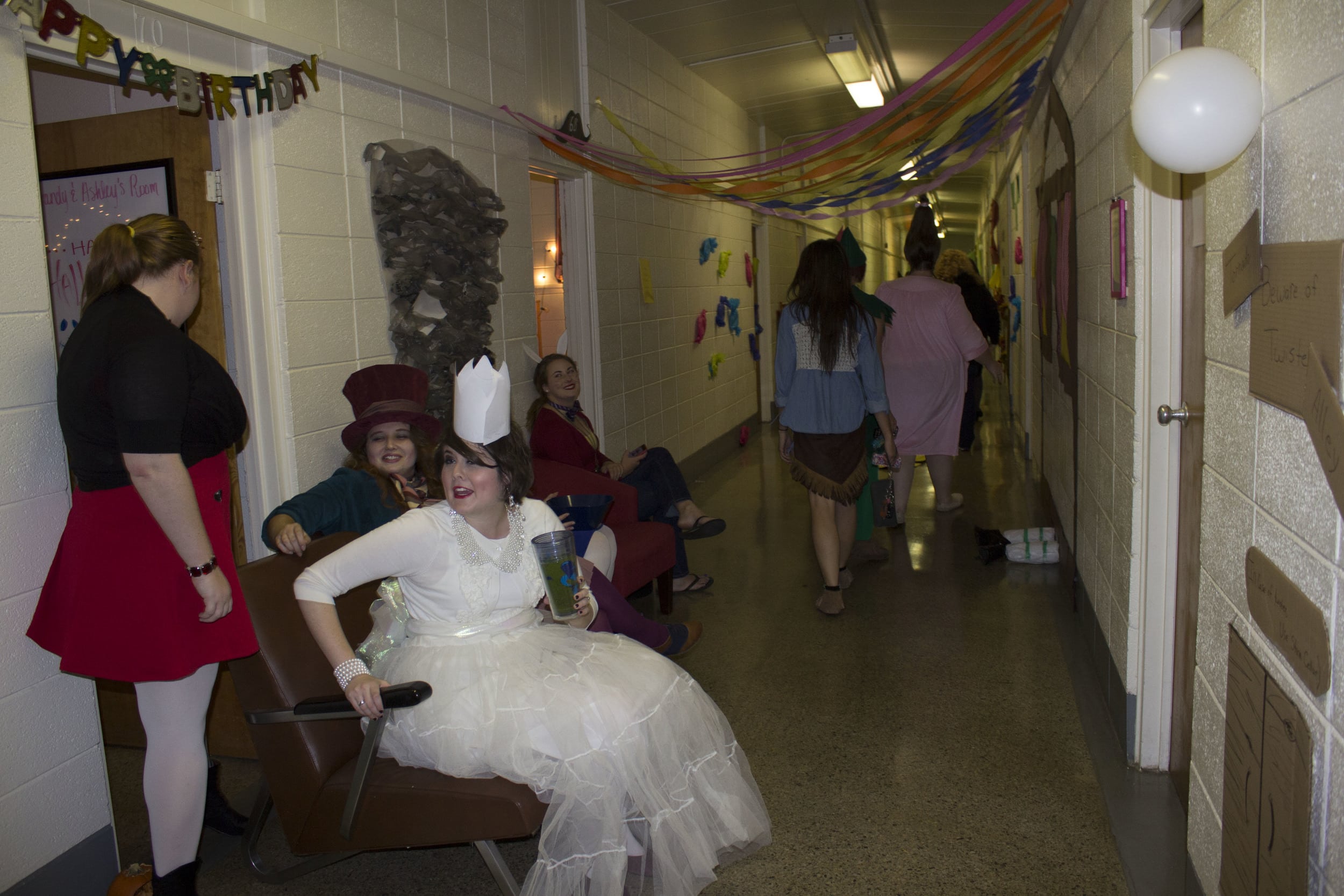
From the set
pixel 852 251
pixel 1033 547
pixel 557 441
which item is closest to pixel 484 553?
pixel 557 441

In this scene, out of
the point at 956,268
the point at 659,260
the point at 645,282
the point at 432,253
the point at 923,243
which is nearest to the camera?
the point at 432,253

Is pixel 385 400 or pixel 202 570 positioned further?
pixel 385 400

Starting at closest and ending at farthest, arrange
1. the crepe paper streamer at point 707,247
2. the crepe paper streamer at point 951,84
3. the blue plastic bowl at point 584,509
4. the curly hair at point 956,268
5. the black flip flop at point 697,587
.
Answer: the crepe paper streamer at point 951,84, the blue plastic bowl at point 584,509, the black flip flop at point 697,587, the curly hair at point 956,268, the crepe paper streamer at point 707,247

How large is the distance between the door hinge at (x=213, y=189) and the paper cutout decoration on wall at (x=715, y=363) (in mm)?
5487

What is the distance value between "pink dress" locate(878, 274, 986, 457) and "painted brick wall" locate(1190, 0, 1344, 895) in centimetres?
325

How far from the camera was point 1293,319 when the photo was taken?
1.30 metres

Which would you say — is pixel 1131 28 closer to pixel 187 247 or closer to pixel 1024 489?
pixel 187 247

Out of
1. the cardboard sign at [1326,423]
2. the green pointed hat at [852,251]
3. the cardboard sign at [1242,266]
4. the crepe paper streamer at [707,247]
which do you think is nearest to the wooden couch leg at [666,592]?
the green pointed hat at [852,251]

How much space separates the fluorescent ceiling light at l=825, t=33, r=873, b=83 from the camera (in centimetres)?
636

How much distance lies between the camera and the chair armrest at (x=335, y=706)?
1.94m

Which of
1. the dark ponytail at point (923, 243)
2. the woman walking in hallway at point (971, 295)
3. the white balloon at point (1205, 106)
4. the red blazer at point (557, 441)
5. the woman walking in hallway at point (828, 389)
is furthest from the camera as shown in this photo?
the woman walking in hallway at point (971, 295)

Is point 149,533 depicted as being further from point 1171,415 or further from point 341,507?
point 1171,415

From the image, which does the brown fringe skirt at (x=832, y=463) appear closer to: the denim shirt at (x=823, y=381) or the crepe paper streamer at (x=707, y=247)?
the denim shirt at (x=823, y=381)

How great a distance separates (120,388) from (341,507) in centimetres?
83
